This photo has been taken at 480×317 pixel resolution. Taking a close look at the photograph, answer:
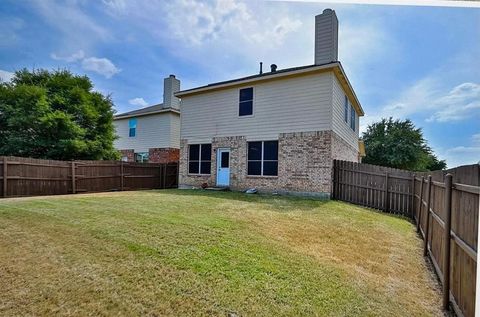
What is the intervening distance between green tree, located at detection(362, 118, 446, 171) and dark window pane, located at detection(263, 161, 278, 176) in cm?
1763

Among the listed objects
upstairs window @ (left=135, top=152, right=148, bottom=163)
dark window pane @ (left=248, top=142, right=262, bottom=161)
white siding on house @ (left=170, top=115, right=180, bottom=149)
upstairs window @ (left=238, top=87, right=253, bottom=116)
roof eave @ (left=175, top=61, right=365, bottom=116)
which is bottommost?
upstairs window @ (left=135, top=152, right=148, bottom=163)

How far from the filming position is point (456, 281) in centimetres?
278

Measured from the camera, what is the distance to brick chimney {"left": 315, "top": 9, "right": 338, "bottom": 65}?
10.8m

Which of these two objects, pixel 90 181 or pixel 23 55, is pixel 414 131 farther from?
pixel 23 55

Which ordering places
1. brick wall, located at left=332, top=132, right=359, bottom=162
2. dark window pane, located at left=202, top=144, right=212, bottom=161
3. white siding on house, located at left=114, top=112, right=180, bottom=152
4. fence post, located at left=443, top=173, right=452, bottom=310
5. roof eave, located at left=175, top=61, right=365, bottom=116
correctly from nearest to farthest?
fence post, located at left=443, top=173, right=452, bottom=310
roof eave, located at left=175, top=61, right=365, bottom=116
brick wall, located at left=332, top=132, right=359, bottom=162
dark window pane, located at left=202, top=144, right=212, bottom=161
white siding on house, located at left=114, top=112, right=180, bottom=152

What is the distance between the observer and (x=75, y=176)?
11914mm

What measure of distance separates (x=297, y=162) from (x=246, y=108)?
11.4 ft

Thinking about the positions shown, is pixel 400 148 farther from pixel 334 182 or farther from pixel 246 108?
pixel 246 108

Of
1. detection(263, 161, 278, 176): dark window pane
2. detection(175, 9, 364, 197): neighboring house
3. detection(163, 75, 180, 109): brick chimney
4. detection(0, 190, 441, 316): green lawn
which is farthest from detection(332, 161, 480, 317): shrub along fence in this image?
detection(163, 75, 180, 109): brick chimney

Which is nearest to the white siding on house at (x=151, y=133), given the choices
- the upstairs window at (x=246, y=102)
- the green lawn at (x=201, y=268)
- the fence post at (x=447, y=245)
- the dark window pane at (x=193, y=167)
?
the dark window pane at (x=193, y=167)

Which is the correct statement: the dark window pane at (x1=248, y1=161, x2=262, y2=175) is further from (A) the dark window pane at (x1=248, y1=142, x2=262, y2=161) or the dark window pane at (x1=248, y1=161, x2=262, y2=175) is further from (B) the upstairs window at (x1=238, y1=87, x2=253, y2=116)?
(B) the upstairs window at (x1=238, y1=87, x2=253, y2=116)

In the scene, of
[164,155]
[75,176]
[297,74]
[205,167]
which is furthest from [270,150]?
[164,155]

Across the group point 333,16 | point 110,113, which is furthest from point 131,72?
point 110,113

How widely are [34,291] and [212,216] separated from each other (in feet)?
11.9
